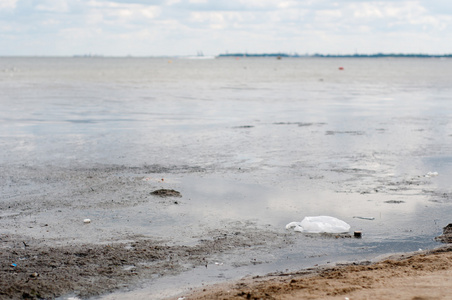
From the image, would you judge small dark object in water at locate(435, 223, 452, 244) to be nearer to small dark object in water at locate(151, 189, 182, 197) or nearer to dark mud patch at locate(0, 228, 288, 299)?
dark mud patch at locate(0, 228, 288, 299)

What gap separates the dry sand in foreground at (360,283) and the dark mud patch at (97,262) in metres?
0.95

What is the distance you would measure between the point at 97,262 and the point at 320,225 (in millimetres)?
3412

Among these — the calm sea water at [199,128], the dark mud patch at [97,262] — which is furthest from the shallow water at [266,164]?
the dark mud patch at [97,262]

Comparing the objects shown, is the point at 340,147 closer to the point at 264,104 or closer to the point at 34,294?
the point at 34,294

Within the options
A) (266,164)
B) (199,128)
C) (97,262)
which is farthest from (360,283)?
(199,128)

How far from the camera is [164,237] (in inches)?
332

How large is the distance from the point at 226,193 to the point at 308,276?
449cm

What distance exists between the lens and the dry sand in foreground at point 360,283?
5.78 meters

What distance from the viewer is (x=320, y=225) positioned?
8.78m

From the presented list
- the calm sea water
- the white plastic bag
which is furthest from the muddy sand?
the calm sea water

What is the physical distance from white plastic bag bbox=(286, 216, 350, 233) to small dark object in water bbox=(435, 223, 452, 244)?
1.32m

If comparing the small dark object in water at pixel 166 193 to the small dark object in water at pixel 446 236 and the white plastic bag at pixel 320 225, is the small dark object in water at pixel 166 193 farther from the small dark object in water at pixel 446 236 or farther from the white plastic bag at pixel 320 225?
the small dark object in water at pixel 446 236

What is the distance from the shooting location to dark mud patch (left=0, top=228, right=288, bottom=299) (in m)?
6.50

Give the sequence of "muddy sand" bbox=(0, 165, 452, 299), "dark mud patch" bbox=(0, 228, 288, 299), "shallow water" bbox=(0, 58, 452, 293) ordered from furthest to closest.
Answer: "shallow water" bbox=(0, 58, 452, 293)
"dark mud patch" bbox=(0, 228, 288, 299)
"muddy sand" bbox=(0, 165, 452, 299)
